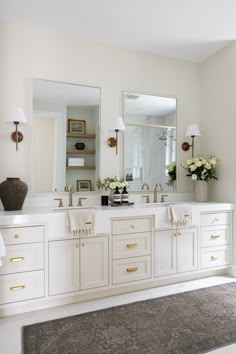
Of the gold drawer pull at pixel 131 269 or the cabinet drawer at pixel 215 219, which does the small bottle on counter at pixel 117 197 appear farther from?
the cabinet drawer at pixel 215 219

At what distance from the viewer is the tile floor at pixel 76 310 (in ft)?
6.32

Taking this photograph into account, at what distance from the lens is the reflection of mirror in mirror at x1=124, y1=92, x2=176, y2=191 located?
3.37 meters

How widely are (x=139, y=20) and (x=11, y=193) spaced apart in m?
2.19

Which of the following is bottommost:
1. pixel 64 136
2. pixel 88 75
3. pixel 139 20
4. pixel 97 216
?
pixel 97 216

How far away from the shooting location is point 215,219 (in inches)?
125

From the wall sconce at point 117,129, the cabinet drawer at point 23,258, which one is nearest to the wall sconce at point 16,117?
the wall sconce at point 117,129

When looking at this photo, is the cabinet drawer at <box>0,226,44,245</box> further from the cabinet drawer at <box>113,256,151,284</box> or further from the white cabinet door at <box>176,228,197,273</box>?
the white cabinet door at <box>176,228,197,273</box>

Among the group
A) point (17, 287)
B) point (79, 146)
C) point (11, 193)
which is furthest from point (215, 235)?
point (11, 193)

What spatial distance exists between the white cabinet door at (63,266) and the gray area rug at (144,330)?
27 cm

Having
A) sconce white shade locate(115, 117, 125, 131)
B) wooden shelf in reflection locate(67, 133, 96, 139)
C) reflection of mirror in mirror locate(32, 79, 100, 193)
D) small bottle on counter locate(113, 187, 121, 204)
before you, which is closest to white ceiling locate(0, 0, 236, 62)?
reflection of mirror in mirror locate(32, 79, 100, 193)

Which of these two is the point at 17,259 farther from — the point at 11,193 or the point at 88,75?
the point at 88,75

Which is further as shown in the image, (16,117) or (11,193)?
(16,117)

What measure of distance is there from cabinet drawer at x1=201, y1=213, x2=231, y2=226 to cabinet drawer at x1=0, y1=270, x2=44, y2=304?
188 centimetres

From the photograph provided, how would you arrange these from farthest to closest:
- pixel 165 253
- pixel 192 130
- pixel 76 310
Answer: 1. pixel 192 130
2. pixel 165 253
3. pixel 76 310
